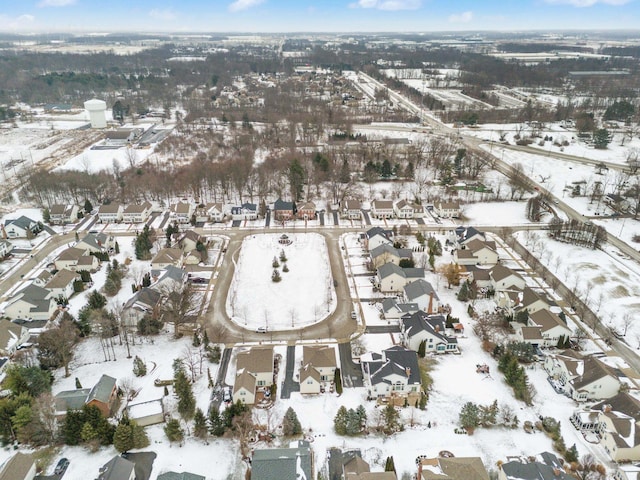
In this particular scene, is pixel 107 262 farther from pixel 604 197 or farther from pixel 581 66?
pixel 581 66

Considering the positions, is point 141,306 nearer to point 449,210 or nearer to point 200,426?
point 200,426

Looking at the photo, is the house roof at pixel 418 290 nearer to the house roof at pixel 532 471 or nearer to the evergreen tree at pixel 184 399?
the house roof at pixel 532 471

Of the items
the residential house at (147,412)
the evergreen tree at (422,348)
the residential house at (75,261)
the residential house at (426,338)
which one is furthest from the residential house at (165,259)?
the evergreen tree at (422,348)

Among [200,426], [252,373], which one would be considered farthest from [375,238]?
[200,426]

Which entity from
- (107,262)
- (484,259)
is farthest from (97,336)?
(484,259)

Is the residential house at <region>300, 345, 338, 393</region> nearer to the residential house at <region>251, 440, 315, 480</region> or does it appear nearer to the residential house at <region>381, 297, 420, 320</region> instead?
the residential house at <region>251, 440, 315, 480</region>

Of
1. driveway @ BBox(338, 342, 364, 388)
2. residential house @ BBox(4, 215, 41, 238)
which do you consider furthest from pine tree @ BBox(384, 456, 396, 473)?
residential house @ BBox(4, 215, 41, 238)
